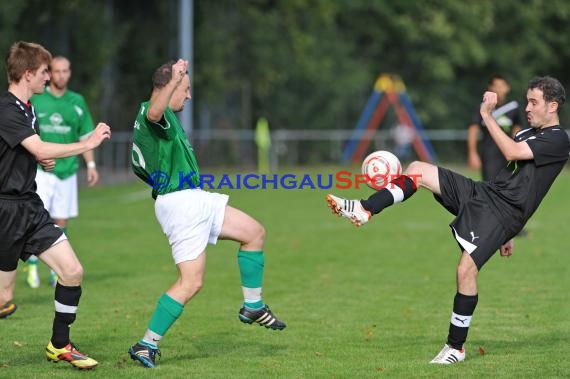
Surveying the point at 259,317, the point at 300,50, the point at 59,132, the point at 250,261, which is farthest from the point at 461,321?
the point at 300,50

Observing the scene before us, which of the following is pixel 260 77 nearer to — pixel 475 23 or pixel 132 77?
pixel 132 77

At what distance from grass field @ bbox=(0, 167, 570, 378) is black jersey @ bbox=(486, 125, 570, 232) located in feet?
3.59

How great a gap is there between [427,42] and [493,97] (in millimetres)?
39373

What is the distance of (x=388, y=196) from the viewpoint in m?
7.60

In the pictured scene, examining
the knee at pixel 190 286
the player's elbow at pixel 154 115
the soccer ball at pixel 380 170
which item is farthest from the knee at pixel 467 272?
the player's elbow at pixel 154 115

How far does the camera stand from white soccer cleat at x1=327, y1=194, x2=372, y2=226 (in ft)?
24.5

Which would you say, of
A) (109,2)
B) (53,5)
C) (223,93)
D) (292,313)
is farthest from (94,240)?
(223,93)

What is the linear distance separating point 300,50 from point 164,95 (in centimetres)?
3292

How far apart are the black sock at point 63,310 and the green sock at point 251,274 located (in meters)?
1.20

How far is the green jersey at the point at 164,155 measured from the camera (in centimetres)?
724

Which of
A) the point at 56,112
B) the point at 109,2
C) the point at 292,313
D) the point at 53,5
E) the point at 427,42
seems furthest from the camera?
the point at 427,42

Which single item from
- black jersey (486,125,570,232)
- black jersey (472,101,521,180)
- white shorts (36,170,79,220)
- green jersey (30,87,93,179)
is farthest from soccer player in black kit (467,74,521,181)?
black jersey (486,125,570,232)

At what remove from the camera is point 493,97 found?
728 cm

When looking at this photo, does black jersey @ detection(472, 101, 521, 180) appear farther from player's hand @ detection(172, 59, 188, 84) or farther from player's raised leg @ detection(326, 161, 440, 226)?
player's hand @ detection(172, 59, 188, 84)
